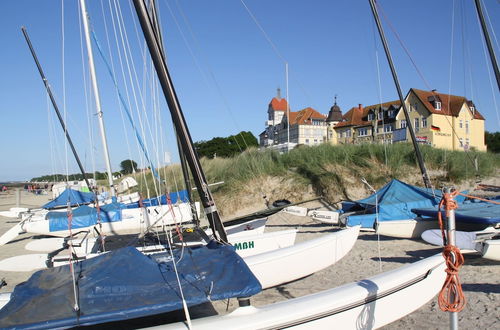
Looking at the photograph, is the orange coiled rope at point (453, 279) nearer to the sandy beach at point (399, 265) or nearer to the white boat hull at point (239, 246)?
the sandy beach at point (399, 265)

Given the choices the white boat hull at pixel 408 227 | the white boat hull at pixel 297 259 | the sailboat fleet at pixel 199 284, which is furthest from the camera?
the white boat hull at pixel 408 227

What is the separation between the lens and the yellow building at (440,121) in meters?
43.0

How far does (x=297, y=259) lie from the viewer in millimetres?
5617

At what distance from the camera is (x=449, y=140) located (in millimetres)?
44750

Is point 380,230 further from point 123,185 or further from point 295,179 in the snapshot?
point 123,185

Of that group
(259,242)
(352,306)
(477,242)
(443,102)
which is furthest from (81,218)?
(443,102)

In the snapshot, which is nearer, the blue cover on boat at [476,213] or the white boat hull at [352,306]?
the white boat hull at [352,306]

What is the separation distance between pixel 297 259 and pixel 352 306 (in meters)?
2.07

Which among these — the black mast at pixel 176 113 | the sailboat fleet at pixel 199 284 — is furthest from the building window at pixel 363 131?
the black mast at pixel 176 113

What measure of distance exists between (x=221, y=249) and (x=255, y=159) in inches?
598

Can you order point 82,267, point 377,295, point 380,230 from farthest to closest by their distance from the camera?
point 380,230
point 82,267
point 377,295

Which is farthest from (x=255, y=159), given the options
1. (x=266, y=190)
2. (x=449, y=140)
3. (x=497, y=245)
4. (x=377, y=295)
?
(x=449, y=140)

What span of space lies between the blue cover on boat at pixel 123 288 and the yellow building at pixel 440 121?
41668 millimetres

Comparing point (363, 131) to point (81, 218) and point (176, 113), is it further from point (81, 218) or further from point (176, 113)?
point (176, 113)
